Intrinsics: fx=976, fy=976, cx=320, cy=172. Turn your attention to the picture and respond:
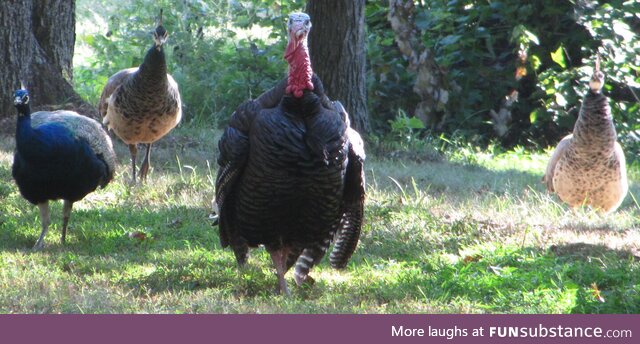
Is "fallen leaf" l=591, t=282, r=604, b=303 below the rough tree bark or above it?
above

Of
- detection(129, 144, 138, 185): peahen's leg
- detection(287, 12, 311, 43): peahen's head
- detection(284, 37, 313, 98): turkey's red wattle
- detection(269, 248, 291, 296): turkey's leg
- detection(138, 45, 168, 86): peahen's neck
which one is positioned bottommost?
detection(129, 144, 138, 185): peahen's leg

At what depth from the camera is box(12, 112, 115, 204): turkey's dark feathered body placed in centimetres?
684

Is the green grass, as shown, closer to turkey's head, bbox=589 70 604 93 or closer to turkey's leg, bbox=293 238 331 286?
turkey's leg, bbox=293 238 331 286

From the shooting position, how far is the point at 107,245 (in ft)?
23.1

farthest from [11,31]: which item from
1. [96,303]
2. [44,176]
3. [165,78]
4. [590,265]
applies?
[590,265]

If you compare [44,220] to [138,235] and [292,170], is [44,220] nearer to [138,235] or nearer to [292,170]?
[138,235]

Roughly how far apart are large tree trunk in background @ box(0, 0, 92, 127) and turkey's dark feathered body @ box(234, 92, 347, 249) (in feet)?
17.3

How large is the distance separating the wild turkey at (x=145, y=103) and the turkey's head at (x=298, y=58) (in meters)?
3.47

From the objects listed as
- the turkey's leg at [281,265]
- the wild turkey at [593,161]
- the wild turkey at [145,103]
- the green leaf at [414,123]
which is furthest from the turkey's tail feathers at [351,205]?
the green leaf at [414,123]

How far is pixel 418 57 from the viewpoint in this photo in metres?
13.2

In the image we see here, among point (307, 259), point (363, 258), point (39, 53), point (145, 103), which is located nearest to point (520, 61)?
point (145, 103)

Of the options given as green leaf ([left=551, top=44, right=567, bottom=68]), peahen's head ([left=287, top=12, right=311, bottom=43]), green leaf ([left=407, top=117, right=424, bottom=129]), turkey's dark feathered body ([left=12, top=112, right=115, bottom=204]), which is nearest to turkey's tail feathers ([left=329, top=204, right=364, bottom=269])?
peahen's head ([left=287, top=12, right=311, bottom=43])

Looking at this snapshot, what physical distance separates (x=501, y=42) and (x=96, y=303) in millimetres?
9724

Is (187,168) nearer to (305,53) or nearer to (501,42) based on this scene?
(305,53)
